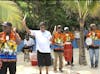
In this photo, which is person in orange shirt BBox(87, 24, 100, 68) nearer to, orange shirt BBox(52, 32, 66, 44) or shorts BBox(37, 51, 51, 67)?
orange shirt BBox(52, 32, 66, 44)

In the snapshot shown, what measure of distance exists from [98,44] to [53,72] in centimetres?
218

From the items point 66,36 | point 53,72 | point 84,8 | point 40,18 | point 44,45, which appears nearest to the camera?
point 44,45

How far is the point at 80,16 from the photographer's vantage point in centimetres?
1525

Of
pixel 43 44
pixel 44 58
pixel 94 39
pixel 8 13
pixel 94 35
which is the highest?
pixel 8 13

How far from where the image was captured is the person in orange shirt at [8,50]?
26.9 ft

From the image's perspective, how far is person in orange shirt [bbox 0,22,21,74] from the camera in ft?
26.9

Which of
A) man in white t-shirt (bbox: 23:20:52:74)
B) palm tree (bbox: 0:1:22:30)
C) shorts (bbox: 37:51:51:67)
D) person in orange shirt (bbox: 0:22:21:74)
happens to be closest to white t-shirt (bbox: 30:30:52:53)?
man in white t-shirt (bbox: 23:20:52:74)

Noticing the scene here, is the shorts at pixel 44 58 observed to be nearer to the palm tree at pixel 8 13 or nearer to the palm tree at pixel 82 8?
the palm tree at pixel 8 13

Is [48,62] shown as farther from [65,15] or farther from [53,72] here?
[65,15]

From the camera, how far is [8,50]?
8.22 metres

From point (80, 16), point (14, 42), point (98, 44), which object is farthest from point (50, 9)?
point (14, 42)

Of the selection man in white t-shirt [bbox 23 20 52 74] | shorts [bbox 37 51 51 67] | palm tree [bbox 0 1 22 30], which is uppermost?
palm tree [bbox 0 1 22 30]

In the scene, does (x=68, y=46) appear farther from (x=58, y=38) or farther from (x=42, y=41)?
(x=42, y=41)

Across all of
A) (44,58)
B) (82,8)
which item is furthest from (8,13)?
(82,8)
